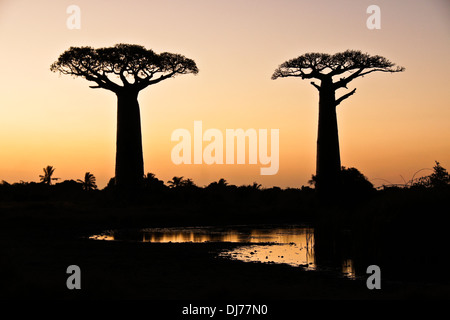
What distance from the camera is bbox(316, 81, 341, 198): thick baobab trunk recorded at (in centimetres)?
2520

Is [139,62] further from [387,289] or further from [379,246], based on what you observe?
[387,289]

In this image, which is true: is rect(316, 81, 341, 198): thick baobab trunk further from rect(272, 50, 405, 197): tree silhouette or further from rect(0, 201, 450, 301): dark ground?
rect(0, 201, 450, 301): dark ground

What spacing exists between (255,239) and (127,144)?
1186 cm

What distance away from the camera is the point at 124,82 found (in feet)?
87.9

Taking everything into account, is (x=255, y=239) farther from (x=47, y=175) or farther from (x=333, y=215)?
(x=47, y=175)

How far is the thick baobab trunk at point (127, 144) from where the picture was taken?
26.6 metres

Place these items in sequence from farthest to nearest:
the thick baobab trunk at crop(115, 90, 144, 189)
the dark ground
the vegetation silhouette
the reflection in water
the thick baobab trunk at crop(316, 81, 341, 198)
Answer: the thick baobab trunk at crop(115, 90, 144, 189) < the thick baobab trunk at crop(316, 81, 341, 198) < the reflection in water < the vegetation silhouette < the dark ground

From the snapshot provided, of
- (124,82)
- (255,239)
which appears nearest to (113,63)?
(124,82)

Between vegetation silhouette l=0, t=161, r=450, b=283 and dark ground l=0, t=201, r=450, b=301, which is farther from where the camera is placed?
vegetation silhouette l=0, t=161, r=450, b=283

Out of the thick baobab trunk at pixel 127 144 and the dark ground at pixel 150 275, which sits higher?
the thick baobab trunk at pixel 127 144

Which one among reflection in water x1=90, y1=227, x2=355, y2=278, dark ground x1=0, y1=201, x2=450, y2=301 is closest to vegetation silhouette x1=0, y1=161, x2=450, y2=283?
reflection in water x1=90, y1=227, x2=355, y2=278

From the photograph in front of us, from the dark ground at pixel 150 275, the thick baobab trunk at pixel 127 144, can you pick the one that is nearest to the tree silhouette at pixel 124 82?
the thick baobab trunk at pixel 127 144

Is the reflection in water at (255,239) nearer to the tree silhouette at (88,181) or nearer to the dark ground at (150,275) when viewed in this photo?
the dark ground at (150,275)
